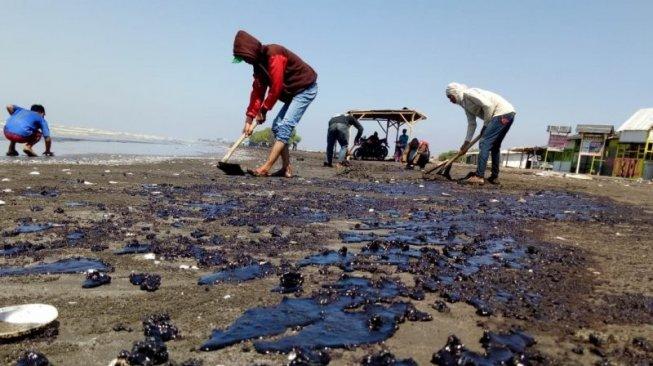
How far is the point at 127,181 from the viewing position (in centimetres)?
691

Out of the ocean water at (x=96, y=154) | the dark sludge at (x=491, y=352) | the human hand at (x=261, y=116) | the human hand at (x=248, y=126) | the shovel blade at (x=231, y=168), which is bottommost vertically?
the ocean water at (x=96, y=154)

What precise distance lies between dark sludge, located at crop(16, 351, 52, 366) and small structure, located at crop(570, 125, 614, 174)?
31897 millimetres

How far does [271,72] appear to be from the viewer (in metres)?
7.40

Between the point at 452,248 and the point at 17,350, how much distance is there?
8.50ft

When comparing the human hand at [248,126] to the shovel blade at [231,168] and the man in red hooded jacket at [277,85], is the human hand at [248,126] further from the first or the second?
the shovel blade at [231,168]

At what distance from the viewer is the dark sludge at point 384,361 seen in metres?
1.51

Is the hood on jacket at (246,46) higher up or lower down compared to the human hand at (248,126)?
higher up

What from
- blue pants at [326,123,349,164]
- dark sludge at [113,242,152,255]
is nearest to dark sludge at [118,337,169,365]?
dark sludge at [113,242,152,255]

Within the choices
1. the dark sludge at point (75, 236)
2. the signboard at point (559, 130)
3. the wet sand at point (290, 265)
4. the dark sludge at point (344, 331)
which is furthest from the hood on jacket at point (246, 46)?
Result: the signboard at point (559, 130)

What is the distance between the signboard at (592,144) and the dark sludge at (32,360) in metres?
33.3

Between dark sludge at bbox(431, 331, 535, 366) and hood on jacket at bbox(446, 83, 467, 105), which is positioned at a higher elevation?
hood on jacket at bbox(446, 83, 467, 105)

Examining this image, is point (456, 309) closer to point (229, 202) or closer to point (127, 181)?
point (229, 202)

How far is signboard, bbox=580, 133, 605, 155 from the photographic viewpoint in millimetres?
29153

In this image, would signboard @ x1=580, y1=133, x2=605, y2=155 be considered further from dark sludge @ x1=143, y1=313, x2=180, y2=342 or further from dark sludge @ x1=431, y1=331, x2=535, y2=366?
dark sludge @ x1=143, y1=313, x2=180, y2=342
